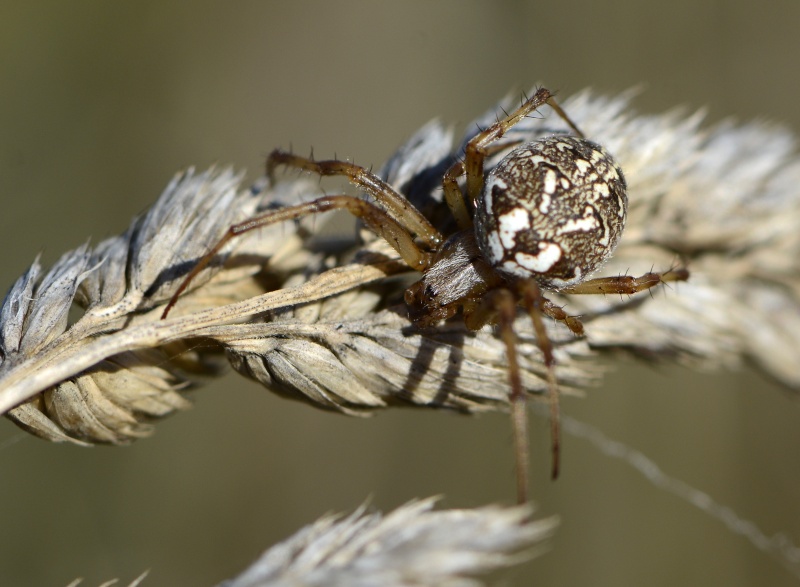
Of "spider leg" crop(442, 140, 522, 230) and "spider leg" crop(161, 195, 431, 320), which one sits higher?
"spider leg" crop(442, 140, 522, 230)

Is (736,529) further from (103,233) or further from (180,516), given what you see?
(103,233)

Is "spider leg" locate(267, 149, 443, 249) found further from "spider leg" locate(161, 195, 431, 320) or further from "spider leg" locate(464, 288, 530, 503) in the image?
"spider leg" locate(464, 288, 530, 503)

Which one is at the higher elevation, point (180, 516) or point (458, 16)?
point (458, 16)

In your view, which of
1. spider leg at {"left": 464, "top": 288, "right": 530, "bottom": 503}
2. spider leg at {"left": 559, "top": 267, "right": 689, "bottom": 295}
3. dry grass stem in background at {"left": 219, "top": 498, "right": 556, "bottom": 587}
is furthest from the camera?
spider leg at {"left": 559, "top": 267, "right": 689, "bottom": 295}

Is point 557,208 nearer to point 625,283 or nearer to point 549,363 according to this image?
point 625,283

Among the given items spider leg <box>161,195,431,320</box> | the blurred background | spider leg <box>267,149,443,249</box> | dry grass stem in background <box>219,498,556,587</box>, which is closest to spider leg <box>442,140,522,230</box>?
spider leg <box>267,149,443,249</box>

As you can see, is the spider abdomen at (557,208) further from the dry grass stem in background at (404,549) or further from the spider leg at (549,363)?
the dry grass stem in background at (404,549)

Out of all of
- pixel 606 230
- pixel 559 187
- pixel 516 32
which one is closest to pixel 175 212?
pixel 559 187

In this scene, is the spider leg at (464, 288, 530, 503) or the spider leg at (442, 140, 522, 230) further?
the spider leg at (442, 140, 522, 230)
